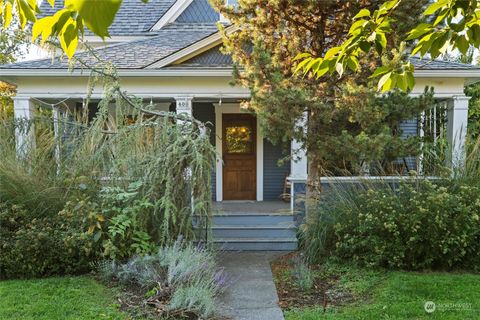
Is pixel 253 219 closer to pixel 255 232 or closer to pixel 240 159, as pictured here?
pixel 255 232

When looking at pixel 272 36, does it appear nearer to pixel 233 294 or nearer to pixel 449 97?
pixel 233 294

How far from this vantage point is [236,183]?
9875 millimetres

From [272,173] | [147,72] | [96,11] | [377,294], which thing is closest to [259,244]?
[377,294]

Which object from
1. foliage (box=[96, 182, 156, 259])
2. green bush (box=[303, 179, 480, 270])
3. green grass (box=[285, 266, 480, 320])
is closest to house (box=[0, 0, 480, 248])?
green bush (box=[303, 179, 480, 270])

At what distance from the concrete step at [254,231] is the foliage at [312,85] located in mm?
1703

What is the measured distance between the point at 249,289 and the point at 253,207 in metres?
3.82

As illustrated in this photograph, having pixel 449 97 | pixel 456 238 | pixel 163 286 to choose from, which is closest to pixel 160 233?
pixel 163 286

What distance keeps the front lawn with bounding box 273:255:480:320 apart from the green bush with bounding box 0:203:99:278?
2.67 metres

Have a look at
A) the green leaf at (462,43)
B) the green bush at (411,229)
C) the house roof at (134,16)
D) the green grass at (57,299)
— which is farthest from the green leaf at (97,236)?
the house roof at (134,16)

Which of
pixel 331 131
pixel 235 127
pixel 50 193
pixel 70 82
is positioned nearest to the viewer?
pixel 50 193

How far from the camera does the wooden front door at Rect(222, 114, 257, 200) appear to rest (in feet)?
32.2

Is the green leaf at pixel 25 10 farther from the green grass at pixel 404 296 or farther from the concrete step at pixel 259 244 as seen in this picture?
the concrete step at pixel 259 244

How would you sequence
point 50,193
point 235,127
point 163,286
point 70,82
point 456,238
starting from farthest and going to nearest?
point 235,127 < point 70,82 < point 50,193 < point 456,238 < point 163,286

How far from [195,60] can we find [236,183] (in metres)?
3.35
